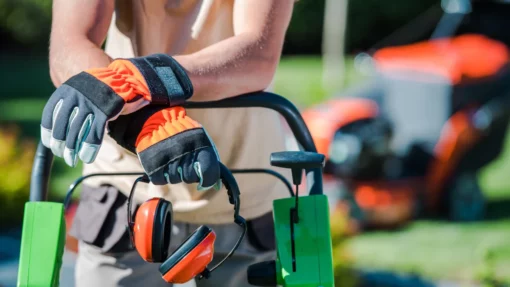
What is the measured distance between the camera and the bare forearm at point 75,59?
1.58 meters

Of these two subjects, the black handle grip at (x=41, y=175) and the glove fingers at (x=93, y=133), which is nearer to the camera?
the glove fingers at (x=93, y=133)

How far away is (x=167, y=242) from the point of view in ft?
4.79

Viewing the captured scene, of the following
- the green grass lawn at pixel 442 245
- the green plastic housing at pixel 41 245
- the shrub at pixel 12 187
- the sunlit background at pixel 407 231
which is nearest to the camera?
the green plastic housing at pixel 41 245

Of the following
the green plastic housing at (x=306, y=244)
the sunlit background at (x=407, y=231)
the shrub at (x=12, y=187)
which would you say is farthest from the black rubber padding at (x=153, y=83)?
the shrub at (x=12, y=187)

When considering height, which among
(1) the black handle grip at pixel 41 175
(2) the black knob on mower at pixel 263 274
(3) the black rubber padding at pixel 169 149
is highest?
(3) the black rubber padding at pixel 169 149

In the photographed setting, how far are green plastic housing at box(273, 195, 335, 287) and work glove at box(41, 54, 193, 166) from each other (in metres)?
0.31

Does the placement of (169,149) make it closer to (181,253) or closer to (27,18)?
(181,253)

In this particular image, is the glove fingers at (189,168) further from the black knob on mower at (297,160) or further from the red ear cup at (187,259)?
the black knob on mower at (297,160)

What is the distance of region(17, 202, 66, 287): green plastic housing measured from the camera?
1.51m

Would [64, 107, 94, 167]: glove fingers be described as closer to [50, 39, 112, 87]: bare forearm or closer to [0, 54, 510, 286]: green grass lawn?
[50, 39, 112, 87]: bare forearm

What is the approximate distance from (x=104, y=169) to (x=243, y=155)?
0.32m

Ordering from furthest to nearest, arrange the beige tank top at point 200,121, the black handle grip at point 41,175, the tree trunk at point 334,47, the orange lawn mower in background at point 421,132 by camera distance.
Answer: the tree trunk at point 334,47 < the orange lawn mower in background at point 421,132 < the beige tank top at point 200,121 < the black handle grip at point 41,175

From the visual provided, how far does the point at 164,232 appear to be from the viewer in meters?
1.44

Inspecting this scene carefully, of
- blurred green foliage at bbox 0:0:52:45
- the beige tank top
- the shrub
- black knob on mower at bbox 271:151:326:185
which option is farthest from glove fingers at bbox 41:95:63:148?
blurred green foliage at bbox 0:0:52:45
